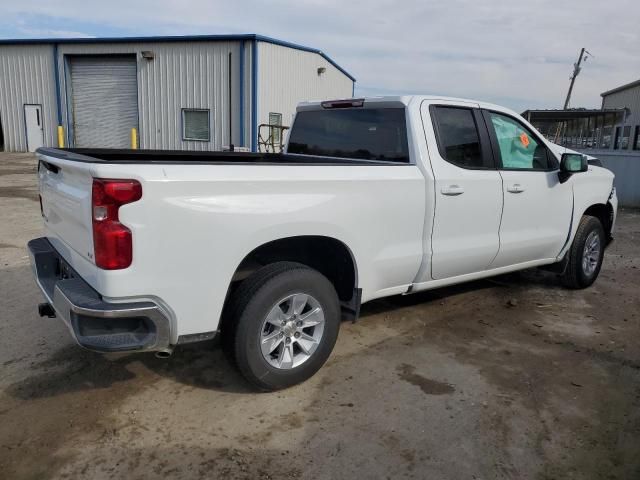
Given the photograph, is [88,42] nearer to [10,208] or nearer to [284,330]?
[10,208]

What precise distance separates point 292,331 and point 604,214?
4.28 metres

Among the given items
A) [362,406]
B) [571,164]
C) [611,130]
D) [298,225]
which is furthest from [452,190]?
[611,130]

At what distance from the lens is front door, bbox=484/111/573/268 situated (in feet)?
15.3

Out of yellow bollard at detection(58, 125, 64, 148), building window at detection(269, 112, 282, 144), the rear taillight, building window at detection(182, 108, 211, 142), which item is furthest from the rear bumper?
yellow bollard at detection(58, 125, 64, 148)

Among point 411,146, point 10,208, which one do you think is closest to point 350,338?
point 411,146

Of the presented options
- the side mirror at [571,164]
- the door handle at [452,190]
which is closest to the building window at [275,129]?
the side mirror at [571,164]

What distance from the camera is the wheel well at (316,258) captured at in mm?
3512

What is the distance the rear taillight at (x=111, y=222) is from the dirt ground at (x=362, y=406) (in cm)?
104

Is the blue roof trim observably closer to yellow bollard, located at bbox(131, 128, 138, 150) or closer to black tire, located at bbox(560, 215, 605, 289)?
yellow bollard, located at bbox(131, 128, 138, 150)

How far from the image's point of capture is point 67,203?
125 inches

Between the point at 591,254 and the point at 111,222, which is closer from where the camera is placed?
the point at 111,222

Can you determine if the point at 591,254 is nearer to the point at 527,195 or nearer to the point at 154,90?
the point at 527,195

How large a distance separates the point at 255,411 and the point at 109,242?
4.45 feet

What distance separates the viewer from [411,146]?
4.04 metres
